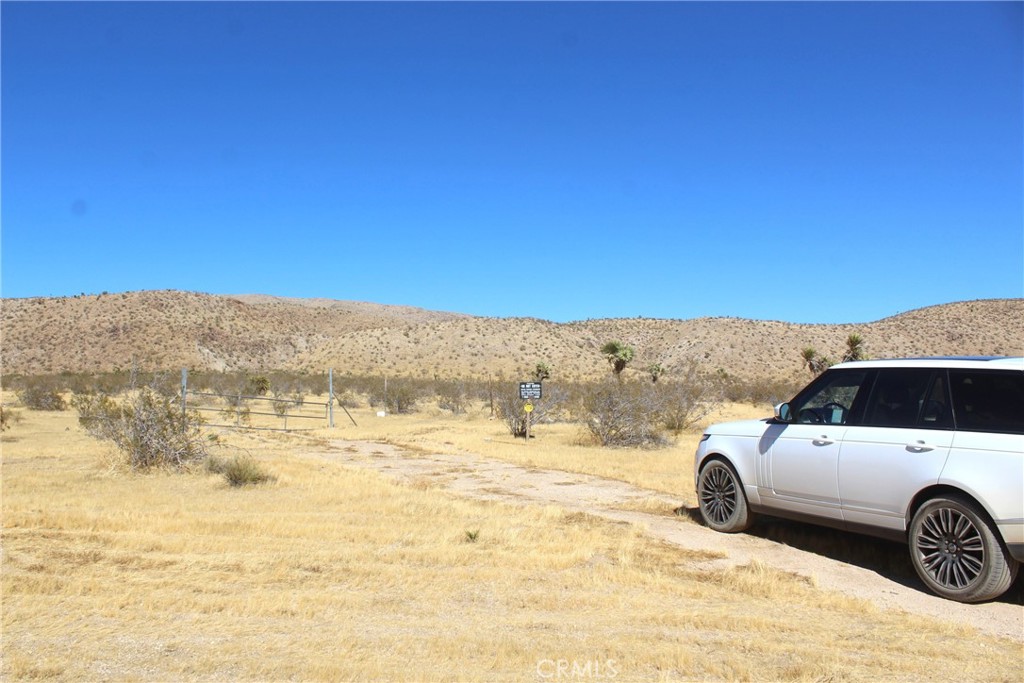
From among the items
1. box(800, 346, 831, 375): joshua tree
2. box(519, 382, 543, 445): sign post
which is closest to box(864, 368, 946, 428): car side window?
box(519, 382, 543, 445): sign post

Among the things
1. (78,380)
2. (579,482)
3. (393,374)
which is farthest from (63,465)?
(393,374)

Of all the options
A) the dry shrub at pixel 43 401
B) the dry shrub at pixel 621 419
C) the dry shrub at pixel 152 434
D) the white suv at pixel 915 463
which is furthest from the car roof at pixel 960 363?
the dry shrub at pixel 43 401

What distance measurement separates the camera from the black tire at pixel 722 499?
9.06 metres

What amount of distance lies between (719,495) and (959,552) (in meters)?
3.18

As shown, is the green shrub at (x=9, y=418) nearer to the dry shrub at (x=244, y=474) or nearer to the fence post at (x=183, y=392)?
the fence post at (x=183, y=392)

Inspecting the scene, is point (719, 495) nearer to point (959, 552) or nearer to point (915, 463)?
point (915, 463)

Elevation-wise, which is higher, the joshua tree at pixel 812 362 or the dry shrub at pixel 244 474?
the joshua tree at pixel 812 362

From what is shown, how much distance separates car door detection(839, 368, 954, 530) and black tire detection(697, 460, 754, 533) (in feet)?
5.17

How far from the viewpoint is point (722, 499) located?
939cm

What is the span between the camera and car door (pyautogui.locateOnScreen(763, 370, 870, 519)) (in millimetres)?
7797

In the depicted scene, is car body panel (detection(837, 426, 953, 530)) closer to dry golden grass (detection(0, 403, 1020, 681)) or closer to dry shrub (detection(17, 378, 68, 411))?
dry golden grass (detection(0, 403, 1020, 681))

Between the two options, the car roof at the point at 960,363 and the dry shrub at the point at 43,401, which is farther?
the dry shrub at the point at 43,401

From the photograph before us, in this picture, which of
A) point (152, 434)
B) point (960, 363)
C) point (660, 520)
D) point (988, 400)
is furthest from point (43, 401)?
point (988, 400)

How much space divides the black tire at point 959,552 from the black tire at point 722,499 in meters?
2.29
